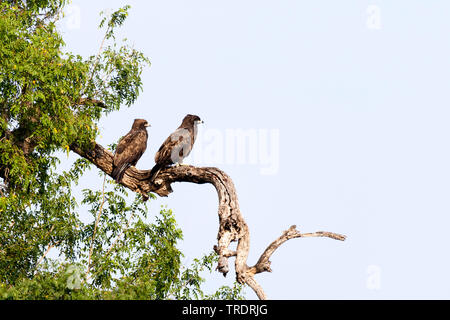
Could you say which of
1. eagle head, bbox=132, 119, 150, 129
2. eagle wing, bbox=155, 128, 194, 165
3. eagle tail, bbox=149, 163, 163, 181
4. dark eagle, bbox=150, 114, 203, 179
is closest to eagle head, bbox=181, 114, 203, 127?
dark eagle, bbox=150, 114, 203, 179

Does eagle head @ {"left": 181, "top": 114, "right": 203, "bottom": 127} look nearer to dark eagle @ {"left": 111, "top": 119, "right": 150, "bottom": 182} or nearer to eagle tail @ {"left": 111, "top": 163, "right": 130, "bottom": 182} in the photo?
dark eagle @ {"left": 111, "top": 119, "right": 150, "bottom": 182}

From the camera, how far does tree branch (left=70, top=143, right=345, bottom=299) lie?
10.6 metres

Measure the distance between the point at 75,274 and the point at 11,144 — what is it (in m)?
5.78

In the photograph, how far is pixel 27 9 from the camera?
17.2 metres

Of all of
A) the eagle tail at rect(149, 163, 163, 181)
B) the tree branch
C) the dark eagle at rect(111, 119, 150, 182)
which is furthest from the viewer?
the dark eagle at rect(111, 119, 150, 182)

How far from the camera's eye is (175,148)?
1320cm

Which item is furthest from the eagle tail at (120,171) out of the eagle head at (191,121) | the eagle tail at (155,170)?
the eagle head at (191,121)

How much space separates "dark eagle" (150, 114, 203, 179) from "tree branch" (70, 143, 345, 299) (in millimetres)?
150

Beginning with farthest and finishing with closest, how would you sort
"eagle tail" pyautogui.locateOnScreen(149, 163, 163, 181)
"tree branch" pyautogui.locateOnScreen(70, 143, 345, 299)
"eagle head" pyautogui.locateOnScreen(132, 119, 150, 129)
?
1. "eagle head" pyautogui.locateOnScreen(132, 119, 150, 129)
2. "eagle tail" pyautogui.locateOnScreen(149, 163, 163, 181)
3. "tree branch" pyautogui.locateOnScreen(70, 143, 345, 299)

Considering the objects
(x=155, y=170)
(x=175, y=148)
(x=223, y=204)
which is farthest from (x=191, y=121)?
(x=223, y=204)

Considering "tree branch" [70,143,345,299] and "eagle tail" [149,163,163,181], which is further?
"eagle tail" [149,163,163,181]

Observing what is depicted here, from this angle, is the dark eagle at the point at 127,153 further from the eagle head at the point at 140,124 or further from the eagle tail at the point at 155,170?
the eagle tail at the point at 155,170
